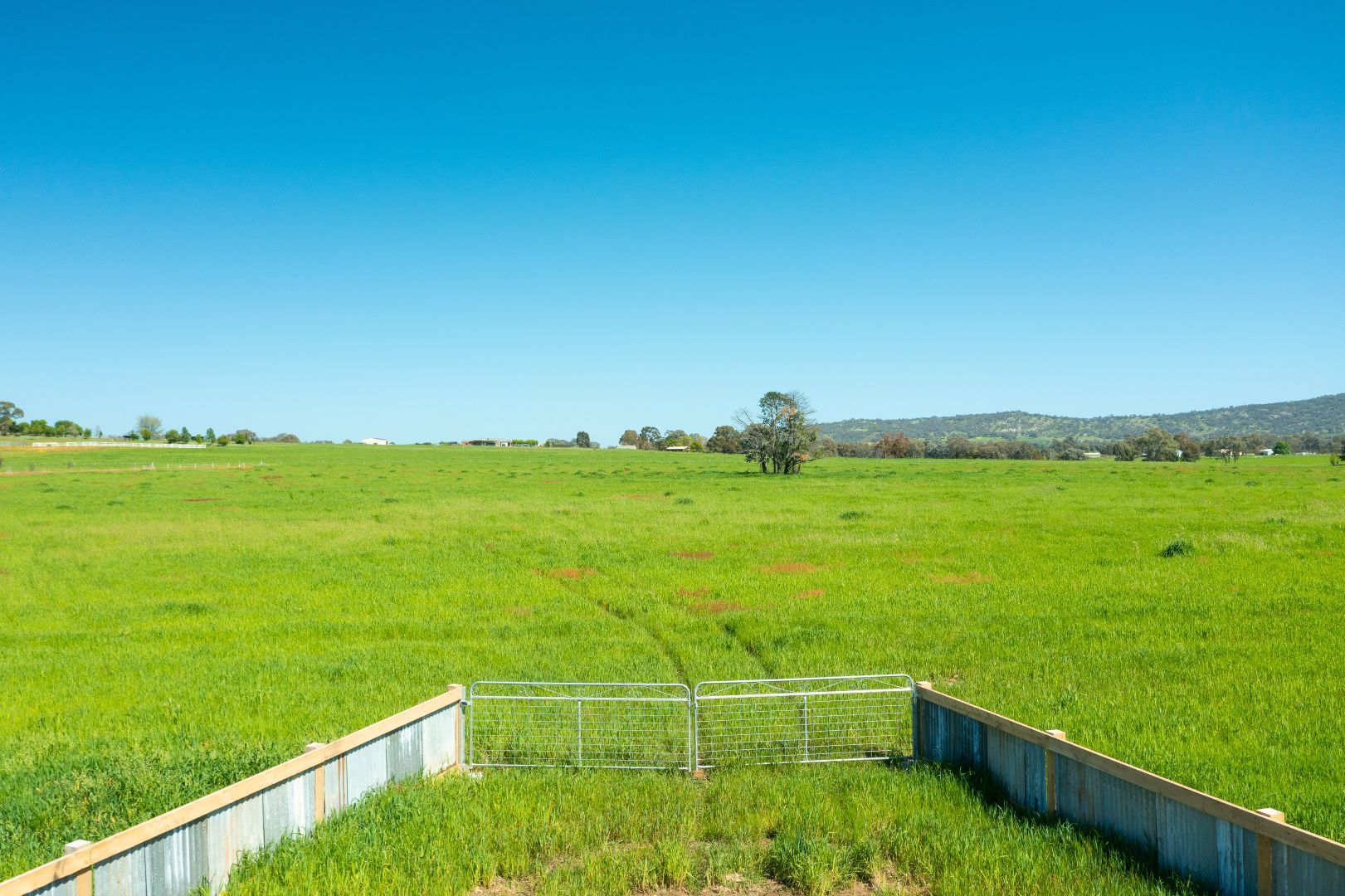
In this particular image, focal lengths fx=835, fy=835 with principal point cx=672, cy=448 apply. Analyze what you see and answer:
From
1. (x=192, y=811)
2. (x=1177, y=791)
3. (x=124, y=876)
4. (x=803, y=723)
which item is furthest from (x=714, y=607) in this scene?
(x=124, y=876)

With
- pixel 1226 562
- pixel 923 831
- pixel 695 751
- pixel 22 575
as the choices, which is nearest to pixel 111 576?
pixel 22 575

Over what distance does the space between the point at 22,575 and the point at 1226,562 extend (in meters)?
37.5

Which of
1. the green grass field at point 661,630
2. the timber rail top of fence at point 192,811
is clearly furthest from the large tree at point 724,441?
the timber rail top of fence at point 192,811

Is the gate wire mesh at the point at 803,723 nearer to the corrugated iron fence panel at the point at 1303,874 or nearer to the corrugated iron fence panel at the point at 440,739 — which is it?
the corrugated iron fence panel at the point at 440,739

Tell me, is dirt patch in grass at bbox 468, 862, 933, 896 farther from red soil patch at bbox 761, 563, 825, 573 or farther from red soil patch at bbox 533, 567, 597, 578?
red soil patch at bbox 761, 563, 825, 573

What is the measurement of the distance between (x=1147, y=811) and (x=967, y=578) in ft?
57.4

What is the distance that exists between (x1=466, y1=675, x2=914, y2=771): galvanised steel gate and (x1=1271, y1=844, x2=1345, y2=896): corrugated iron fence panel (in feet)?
14.4

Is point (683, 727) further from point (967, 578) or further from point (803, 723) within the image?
point (967, 578)

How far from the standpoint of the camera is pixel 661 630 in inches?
736

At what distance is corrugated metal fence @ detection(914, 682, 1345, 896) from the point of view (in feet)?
19.8

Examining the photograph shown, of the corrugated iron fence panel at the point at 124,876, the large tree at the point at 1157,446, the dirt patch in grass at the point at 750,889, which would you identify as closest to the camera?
the corrugated iron fence panel at the point at 124,876

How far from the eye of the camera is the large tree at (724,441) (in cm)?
17400

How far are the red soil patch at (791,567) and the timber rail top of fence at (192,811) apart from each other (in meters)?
17.3

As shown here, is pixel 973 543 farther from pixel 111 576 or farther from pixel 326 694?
pixel 111 576
